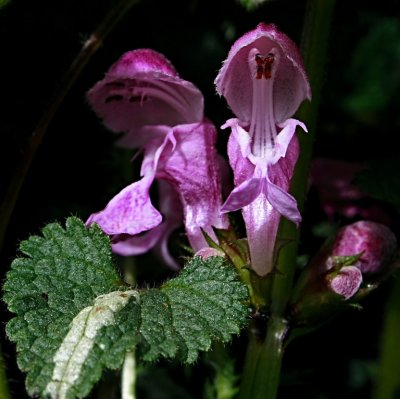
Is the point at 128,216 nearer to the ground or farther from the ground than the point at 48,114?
nearer to the ground

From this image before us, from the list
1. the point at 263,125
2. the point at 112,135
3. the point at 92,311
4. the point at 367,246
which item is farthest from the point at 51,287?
the point at 112,135

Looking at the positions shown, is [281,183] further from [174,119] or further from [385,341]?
[385,341]

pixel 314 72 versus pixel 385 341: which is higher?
pixel 314 72

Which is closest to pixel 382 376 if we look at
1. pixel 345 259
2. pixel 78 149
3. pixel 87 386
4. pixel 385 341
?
pixel 385 341

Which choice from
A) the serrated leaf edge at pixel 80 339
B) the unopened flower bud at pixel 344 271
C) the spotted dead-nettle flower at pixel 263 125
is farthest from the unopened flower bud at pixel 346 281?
the serrated leaf edge at pixel 80 339

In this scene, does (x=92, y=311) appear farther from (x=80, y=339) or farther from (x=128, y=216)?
(x=128, y=216)

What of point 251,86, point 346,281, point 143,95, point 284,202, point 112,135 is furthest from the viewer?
point 112,135

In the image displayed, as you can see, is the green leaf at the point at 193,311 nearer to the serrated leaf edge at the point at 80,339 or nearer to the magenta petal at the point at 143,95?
the serrated leaf edge at the point at 80,339

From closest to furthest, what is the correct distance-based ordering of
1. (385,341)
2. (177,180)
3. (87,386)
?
(87,386)
(177,180)
(385,341)
